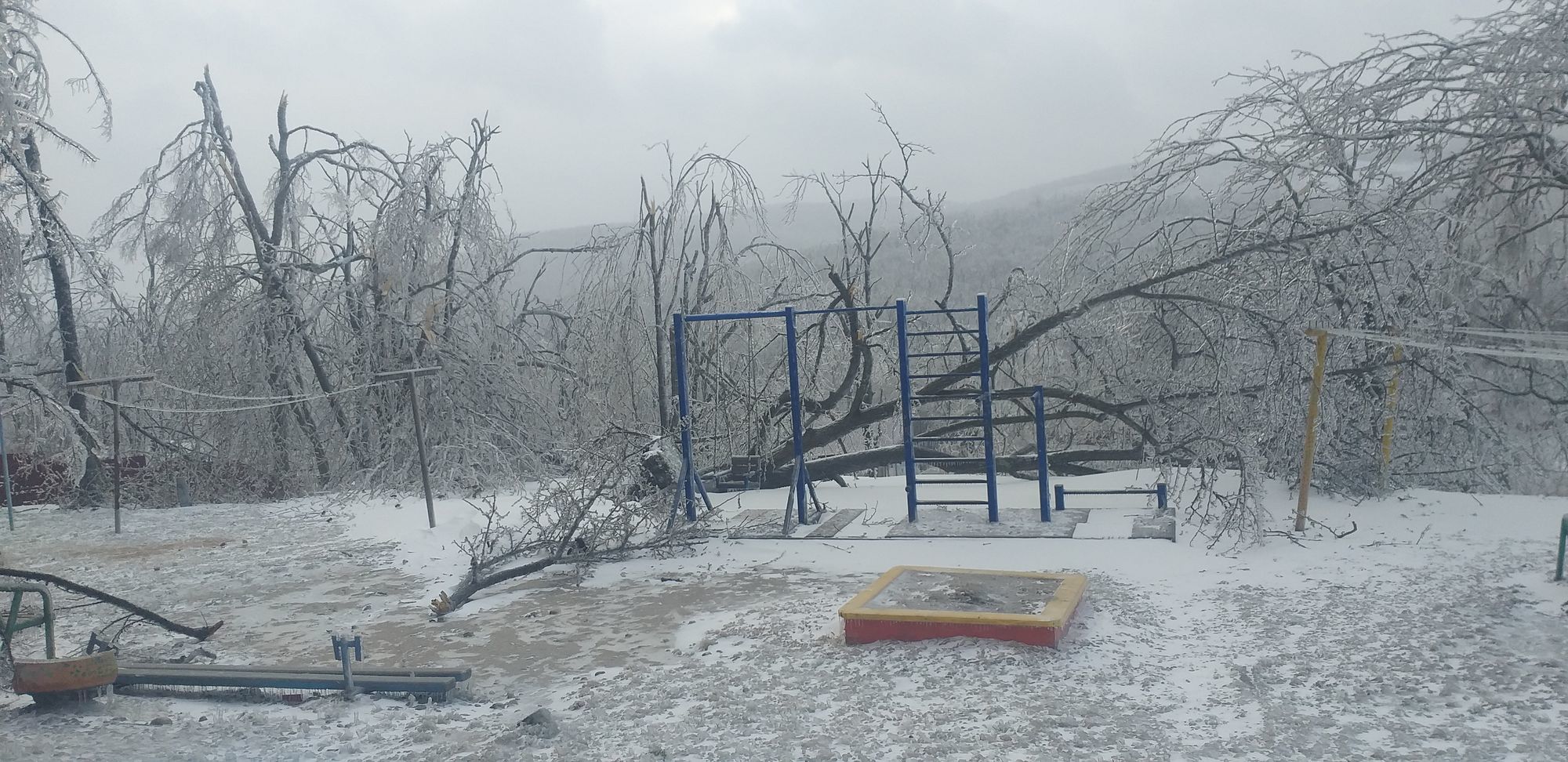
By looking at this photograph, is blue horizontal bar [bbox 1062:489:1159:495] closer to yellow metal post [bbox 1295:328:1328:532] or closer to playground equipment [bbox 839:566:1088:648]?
yellow metal post [bbox 1295:328:1328:532]

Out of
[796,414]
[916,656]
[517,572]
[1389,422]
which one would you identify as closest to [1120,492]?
[1389,422]

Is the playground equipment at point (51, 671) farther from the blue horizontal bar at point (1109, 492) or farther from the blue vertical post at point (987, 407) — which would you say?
the blue horizontal bar at point (1109, 492)

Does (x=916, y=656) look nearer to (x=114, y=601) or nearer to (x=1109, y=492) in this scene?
(x=1109, y=492)

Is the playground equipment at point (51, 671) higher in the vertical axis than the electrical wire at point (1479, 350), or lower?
lower

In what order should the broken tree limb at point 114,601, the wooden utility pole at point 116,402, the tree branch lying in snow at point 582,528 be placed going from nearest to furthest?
the broken tree limb at point 114,601
the tree branch lying in snow at point 582,528
the wooden utility pole at point 116,402

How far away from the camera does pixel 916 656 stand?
469 cm

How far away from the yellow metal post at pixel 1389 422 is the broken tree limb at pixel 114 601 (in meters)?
7.22

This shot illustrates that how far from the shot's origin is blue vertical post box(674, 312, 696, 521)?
7922 mm

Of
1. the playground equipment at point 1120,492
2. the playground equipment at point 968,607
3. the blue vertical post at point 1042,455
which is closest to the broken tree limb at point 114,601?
the playground equipment at point 968,607

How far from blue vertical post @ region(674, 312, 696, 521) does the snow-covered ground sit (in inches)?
24.6

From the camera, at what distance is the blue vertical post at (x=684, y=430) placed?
26.0 ft

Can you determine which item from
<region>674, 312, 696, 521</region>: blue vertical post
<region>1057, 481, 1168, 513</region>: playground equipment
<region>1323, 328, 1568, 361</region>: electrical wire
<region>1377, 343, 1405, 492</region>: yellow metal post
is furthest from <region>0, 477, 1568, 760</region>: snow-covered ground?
<region>1323, 328, 1568, 361</region>: electrical wire

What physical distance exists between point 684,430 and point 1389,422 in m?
4.84

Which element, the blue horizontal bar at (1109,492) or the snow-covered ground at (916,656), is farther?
the blue horizontal bar at (1109,492)
